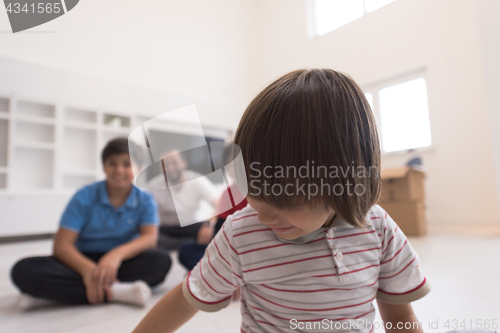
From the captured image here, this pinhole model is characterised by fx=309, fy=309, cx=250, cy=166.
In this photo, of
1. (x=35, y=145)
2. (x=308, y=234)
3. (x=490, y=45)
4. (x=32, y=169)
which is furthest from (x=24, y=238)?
(x=490, y=45)

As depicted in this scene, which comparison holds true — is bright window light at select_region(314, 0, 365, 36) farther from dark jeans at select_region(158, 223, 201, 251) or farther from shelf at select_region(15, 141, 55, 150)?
shelf at select_region(15, 141, 55, 150)

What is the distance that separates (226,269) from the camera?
29 centimetres

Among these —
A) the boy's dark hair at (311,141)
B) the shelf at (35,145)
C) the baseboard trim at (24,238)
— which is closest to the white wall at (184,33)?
the boy's dark hair at (311,141)

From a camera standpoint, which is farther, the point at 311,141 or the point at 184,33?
the point at 184,33

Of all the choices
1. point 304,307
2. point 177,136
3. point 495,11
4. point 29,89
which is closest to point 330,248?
point 304,307

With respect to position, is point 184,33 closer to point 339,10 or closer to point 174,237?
point 339,10

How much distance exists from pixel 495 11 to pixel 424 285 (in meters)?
0.28

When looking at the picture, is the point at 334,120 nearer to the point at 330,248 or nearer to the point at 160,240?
the point at 330,248

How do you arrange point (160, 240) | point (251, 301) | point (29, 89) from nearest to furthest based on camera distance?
point (251, 301) < point (160, 240) < point (29, 89)

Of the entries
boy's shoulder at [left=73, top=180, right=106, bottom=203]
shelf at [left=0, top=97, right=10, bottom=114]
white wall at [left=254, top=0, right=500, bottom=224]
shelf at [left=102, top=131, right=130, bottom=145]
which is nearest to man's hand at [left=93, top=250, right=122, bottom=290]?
boy's shoulder at [left=73, top=180, right=106, bottom=203]

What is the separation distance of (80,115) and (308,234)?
2.43 m

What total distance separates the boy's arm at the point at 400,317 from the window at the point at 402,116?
156mm

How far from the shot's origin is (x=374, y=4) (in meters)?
0.33

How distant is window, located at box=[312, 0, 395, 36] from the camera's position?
1.08 ft
